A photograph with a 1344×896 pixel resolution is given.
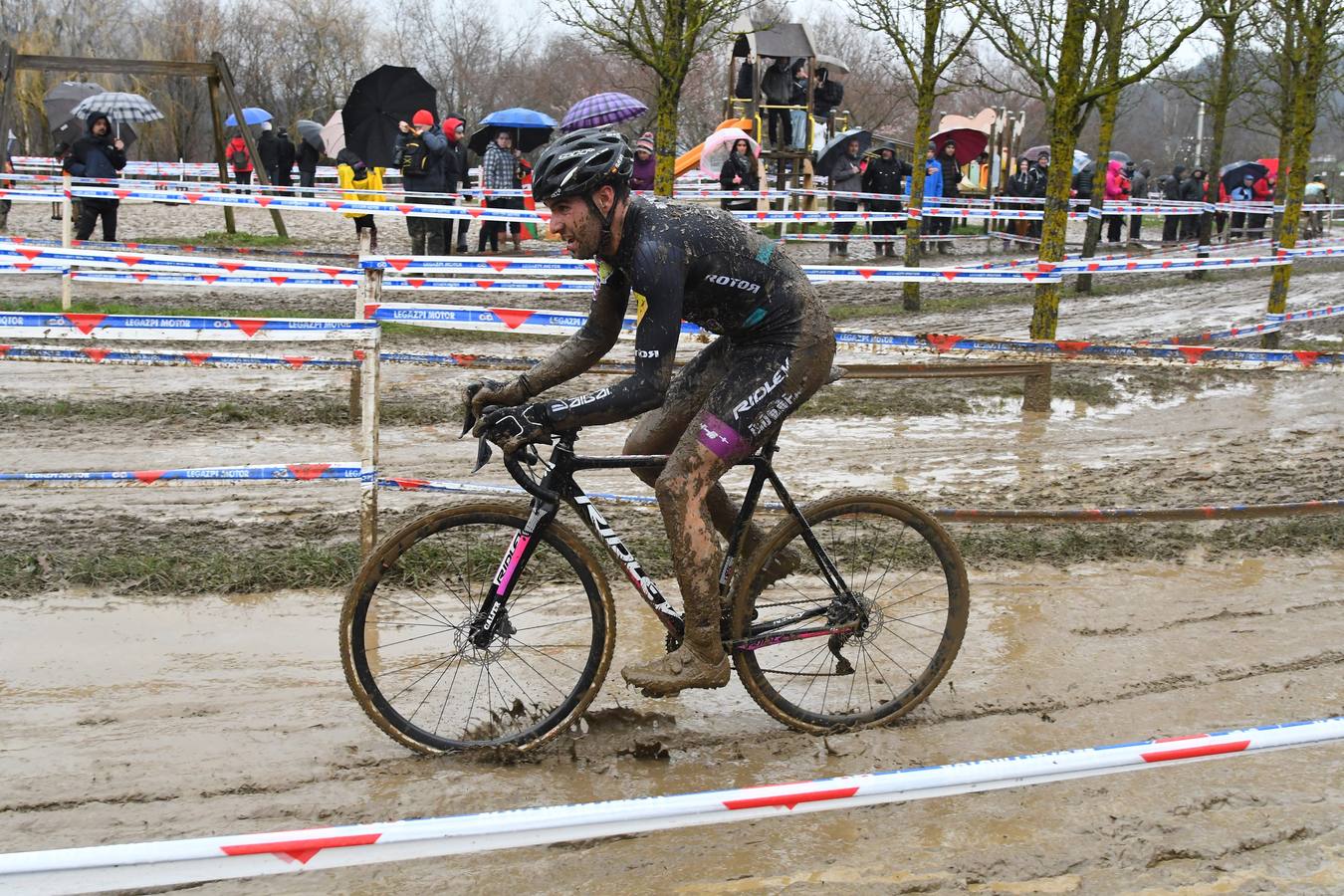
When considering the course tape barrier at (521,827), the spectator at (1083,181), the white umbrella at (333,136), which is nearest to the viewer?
the course tape barrier at (521,827)

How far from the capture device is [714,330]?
179 inches

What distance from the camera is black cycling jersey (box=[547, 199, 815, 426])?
13.2ft

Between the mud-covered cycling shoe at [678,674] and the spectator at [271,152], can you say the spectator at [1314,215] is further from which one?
the mud-covered cycling shoe at [678,674]

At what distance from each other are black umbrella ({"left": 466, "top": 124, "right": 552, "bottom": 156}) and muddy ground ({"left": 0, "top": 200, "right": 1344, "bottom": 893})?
562 inches

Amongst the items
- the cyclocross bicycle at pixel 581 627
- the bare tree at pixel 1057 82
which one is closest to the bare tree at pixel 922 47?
the bare tree at pixel 1057 82

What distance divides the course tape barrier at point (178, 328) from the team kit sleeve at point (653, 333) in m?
2.06

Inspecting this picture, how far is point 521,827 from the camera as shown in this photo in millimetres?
2451

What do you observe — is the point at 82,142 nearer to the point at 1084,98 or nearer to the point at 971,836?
the point at 1084,98

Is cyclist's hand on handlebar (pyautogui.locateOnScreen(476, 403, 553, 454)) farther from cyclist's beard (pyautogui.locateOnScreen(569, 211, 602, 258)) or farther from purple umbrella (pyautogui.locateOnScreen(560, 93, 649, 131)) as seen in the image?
purple umbrella (pyautogui.locateOnScreen(560, 93, 649, 131))

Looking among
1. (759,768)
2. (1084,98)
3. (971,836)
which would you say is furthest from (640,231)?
(1084,98)

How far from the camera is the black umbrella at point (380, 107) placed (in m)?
22.2

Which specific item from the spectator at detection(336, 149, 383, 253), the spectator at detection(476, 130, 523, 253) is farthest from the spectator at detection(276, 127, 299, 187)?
the spectator at detection(476, 130, 523, 253)

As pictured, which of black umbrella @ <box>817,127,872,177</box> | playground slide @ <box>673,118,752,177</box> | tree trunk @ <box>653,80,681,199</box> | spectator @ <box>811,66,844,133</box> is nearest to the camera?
tree trunk @ <box>653,80,681,199</box>

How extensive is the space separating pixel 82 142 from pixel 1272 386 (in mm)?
16225
